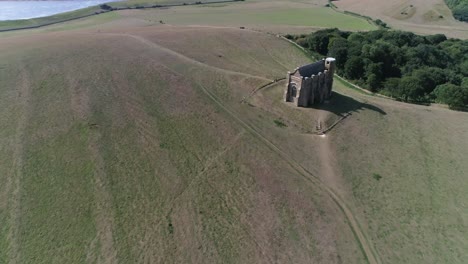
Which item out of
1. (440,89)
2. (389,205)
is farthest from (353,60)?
(389,205)

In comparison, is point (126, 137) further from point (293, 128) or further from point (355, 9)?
point (355, 9)

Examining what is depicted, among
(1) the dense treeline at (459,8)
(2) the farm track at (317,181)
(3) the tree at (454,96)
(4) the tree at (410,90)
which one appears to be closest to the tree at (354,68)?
(4) the tree at (410,90)

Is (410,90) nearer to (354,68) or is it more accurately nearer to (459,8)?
(354,68)

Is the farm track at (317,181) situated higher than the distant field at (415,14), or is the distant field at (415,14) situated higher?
the farm track at (317,181)

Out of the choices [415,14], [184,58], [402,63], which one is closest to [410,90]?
[402,63]

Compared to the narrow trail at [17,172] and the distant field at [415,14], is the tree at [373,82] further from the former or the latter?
the narrow trail at [17,172]

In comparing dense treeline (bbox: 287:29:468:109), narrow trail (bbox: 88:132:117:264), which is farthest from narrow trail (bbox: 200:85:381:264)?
dense treeline (bbox: 287:29:468:109)
